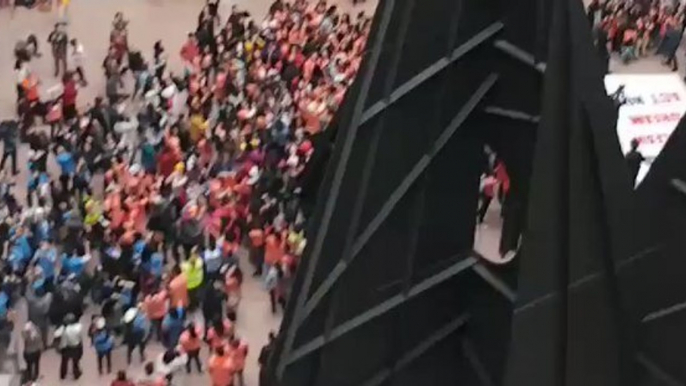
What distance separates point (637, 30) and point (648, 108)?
21.7 ft

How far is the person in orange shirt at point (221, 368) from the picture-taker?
17469 millimetres

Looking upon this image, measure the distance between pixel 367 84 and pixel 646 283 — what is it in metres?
2.45

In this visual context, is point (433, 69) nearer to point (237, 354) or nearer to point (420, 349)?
point (420, 349)

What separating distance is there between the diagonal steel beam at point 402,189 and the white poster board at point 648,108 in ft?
50.3

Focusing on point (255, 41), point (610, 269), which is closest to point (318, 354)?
point (610, 269)

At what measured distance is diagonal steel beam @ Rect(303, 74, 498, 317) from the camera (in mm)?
8188

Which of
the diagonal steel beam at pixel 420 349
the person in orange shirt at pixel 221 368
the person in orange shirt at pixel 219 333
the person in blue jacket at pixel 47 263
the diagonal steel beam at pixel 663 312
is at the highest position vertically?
the diagonal steel beam at pixel 420 349

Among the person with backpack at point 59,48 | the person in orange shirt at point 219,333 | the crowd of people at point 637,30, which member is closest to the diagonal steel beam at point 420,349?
the person in orange shirt at point 219,333

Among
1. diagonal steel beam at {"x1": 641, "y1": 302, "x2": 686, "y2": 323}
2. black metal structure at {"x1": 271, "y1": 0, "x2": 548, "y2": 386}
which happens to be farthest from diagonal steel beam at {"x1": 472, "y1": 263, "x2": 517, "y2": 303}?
diagonal steel beam at {"x1": 641, "y1": 302, "x2": 686, "y2": 323}

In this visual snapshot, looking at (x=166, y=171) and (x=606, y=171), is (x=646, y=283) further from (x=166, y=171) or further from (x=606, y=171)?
(x=166, y=171)

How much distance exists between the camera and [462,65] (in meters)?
8.26

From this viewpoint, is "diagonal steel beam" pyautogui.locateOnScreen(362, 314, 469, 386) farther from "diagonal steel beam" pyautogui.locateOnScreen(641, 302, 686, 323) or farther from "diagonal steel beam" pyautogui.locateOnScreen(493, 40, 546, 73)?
"diagonal steel beam" pyautogui.locateOnScreen(493, 40, 546, 73)

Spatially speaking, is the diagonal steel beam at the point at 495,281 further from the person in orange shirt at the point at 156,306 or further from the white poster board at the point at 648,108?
the white poster board at the point at 648,108

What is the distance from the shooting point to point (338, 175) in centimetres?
819
